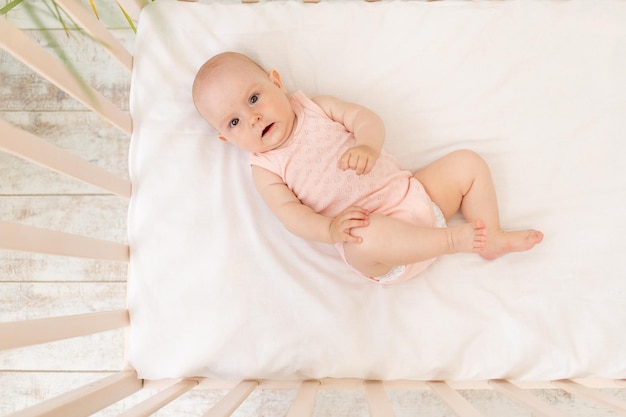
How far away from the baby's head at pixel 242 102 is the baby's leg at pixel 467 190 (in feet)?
1.06

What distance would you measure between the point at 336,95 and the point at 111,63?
72 cm

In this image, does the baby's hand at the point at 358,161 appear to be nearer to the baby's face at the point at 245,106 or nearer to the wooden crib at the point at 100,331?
the baby's face at the point at 245,106

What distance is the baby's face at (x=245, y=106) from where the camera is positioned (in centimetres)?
102

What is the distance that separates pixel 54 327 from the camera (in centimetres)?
87

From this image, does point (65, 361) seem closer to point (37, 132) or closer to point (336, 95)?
point (37, 132)

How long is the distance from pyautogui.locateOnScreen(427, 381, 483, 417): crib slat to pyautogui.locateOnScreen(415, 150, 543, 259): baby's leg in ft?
0.89

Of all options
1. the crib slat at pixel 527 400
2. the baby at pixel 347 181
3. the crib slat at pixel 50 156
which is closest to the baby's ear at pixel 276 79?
the baby at pixel 347 181

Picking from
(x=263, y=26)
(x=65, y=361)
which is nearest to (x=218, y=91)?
(x=263, y=26)

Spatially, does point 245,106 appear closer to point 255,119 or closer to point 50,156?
point 255,119

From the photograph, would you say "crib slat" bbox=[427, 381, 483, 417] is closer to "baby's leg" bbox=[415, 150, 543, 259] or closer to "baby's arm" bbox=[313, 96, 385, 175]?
"baby's leg" bbox=[415, 150, 543, 259]

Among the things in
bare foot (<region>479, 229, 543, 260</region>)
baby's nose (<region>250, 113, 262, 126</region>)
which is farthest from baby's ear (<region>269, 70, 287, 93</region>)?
bare foot (<region>479, 229, 543, 260</region>)

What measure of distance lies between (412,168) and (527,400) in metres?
0.50

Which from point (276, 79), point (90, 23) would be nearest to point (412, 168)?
point (276, 79)

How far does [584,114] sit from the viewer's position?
44.9 inches
